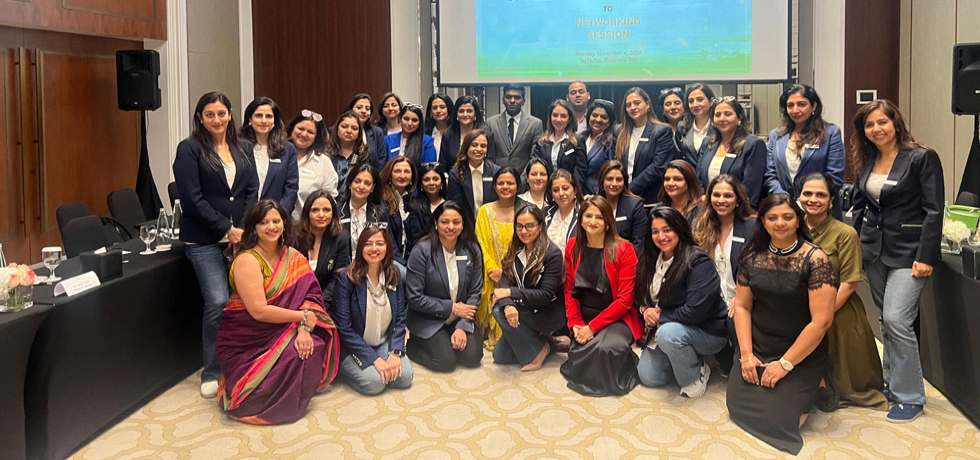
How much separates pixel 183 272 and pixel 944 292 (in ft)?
11.5

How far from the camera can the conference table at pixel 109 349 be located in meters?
2.75

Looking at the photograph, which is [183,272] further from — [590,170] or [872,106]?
[872,106]

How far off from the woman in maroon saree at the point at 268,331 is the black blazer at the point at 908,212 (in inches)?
99.7

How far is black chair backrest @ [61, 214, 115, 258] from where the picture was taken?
3947 mm

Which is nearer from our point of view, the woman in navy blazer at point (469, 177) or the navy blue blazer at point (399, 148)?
the woman in navy blazer at point (469, 177)

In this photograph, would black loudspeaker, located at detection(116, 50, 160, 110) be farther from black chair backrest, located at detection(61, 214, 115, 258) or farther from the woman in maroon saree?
the woman in maroon saree

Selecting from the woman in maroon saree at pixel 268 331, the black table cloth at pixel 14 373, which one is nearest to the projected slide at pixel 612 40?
the woman in maroon saree at pixel 268 331

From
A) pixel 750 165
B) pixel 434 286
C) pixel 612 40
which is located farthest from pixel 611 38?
pixel 434 286

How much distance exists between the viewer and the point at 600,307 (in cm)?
380

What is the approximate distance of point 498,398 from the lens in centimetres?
A: 354

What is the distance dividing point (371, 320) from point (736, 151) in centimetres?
217

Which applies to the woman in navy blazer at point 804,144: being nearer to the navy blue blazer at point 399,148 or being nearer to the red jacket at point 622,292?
the red jacket at point 622,292

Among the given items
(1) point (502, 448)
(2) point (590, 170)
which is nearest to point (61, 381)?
(1) point (502, 448)

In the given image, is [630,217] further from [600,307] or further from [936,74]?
[936,74]
